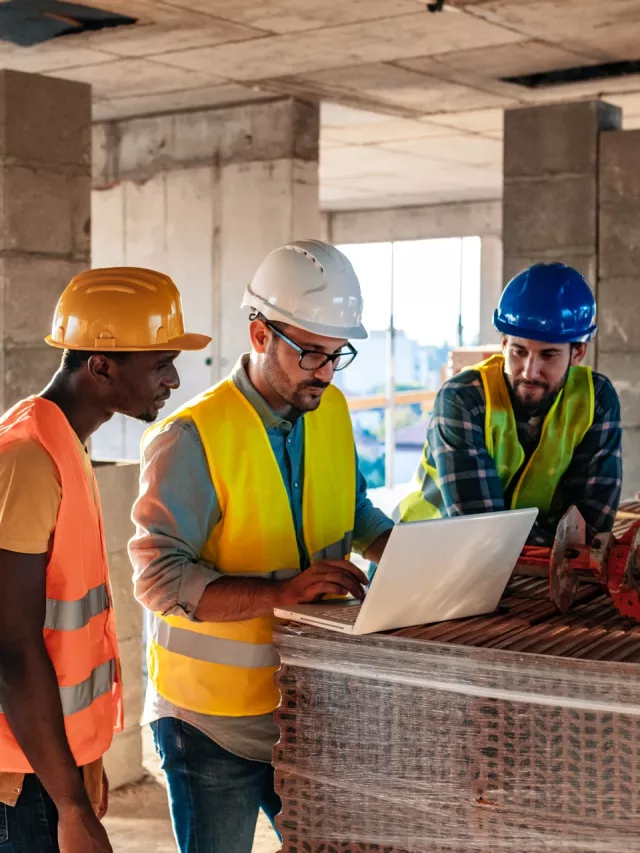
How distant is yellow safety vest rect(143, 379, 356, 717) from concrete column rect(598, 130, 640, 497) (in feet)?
18.2

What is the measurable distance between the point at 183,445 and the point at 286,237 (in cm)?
639

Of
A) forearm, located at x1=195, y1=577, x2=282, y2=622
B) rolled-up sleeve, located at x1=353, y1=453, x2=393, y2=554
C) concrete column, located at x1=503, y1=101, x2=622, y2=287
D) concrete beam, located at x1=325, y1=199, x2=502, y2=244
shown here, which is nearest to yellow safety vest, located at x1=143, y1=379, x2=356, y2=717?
forearm, located at x1=195, y1=577, x2=282, y2=622

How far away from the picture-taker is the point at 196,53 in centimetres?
698

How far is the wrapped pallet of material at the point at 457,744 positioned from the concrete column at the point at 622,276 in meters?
5.59

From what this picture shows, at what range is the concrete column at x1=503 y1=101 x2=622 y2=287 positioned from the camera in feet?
24.4

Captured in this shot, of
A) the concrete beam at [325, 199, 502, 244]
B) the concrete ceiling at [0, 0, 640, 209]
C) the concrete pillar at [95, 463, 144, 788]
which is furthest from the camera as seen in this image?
the concrete beam at [325, 199, 502, 244]

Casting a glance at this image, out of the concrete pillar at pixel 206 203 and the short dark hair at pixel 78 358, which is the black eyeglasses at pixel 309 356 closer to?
the short dark hair at pixel 78 358

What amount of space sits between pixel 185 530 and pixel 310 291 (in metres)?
0.58

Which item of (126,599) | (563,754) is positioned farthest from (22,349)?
(563,754)

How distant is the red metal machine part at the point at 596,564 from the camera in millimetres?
2225

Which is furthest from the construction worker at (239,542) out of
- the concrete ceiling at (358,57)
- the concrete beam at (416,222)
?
the concrete beam at (416,222)

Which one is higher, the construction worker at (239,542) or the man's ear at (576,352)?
the man's ear at (576,352)

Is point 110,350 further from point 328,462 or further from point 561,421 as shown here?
point 561,421

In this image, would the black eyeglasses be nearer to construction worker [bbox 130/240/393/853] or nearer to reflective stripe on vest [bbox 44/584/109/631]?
construction worker [bbox 130/240/393/853]
